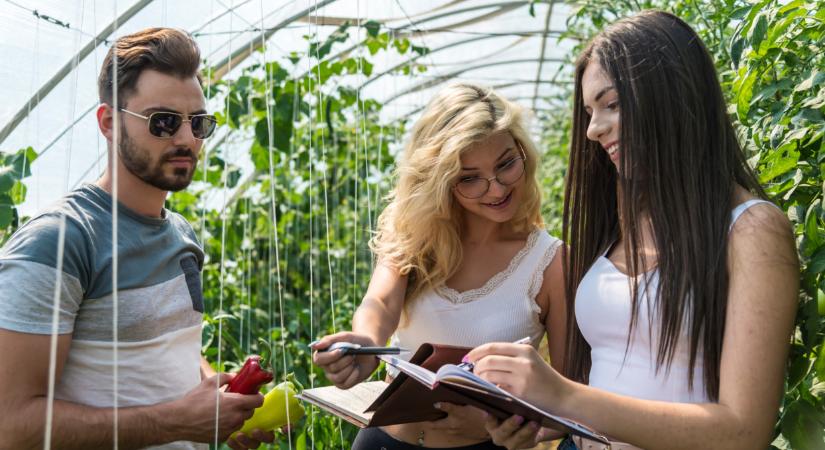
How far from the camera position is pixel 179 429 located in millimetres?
1451

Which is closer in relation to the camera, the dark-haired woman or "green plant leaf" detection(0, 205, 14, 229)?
the dark-haired woman

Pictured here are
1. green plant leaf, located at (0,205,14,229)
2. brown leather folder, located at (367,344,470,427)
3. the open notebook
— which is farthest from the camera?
green plant leaf, located at (0,205,14,229)

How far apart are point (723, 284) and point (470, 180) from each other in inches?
28.7

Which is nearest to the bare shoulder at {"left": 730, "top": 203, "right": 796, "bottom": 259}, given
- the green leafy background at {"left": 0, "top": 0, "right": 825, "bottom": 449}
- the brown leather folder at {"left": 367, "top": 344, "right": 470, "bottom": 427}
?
the green leafy background at {"left": 0, "top": 0, "right": 825, "bottom": 449}

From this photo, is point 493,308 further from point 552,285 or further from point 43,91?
point 43,91

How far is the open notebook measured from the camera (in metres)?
1.24

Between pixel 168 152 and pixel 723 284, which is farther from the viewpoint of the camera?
pixel 168 152

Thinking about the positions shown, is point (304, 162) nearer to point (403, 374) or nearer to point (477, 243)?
point (477, 243)

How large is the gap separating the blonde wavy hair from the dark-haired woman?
0.36 metres

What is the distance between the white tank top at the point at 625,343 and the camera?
1.39 meters

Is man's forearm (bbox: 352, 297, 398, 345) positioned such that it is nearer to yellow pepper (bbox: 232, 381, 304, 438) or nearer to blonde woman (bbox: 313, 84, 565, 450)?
blonde woman (bbox: 313, 84, 565, 450)

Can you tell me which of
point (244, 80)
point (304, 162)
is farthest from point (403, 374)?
point (304, 162)

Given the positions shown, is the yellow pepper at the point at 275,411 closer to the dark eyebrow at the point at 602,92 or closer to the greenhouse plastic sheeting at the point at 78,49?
the greenhouse plastic sheeting at the point at 78,49

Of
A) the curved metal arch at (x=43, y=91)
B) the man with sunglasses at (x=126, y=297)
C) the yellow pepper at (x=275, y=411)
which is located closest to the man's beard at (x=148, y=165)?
the man with sunglasses at (x=126, y=297)
